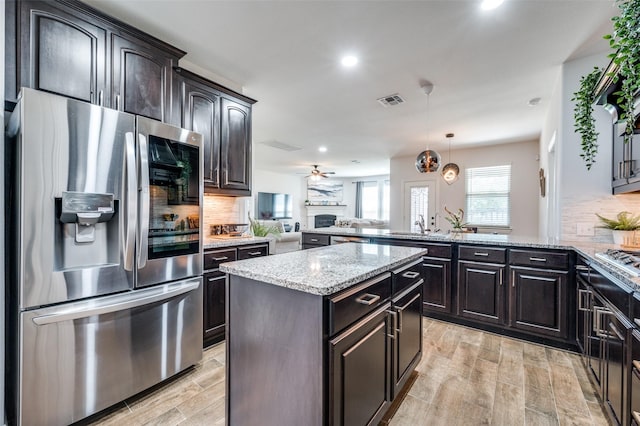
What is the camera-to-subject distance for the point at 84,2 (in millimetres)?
1898

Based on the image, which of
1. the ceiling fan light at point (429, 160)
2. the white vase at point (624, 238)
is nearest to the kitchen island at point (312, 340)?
the white vase at point (624, 238)

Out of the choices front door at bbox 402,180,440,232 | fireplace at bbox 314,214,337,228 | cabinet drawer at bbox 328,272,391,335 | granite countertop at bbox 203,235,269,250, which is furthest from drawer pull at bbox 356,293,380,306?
→ fireplace at bbox 314,214,337,228

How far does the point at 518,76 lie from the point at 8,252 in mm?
4531

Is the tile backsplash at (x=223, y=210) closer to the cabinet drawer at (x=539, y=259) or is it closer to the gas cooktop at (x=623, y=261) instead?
the cabinet drawer at (x=539, y=259)

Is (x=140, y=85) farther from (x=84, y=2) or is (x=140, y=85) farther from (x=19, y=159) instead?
(x=19, y=159)

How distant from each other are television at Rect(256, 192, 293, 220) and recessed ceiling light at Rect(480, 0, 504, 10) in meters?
8.53

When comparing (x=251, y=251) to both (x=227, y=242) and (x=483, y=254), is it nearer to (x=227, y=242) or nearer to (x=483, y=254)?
(x=227, y=242)

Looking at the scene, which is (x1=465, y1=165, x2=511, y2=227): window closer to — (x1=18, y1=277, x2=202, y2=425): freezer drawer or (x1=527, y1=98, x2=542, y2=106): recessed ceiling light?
(x1=527, y1=98, x2=542, y2=106): recessed ceiling light

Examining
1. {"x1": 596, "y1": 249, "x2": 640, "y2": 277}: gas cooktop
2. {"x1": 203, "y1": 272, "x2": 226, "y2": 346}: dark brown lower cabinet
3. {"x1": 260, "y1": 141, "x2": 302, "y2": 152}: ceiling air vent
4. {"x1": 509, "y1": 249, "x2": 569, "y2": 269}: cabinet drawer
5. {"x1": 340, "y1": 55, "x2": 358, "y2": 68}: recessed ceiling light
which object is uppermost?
{"x1": 340, "y1": 55, "x2": 358, "y2": 68}: recessed ceiling light

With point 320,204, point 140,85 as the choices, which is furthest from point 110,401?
point 320,204

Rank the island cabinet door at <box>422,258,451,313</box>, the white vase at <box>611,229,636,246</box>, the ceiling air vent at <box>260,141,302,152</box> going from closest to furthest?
the white vase at <box>611,229,636,246</box> → the island cabinet door at <box>422,258,451,313</box> → the ceiling air vent at <box>260,141,302,152</box>

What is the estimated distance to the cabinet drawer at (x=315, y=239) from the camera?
4.12 metres

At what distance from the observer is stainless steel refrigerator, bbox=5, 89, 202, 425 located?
4.84 feet

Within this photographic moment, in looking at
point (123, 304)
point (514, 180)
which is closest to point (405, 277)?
point (123, 304)
